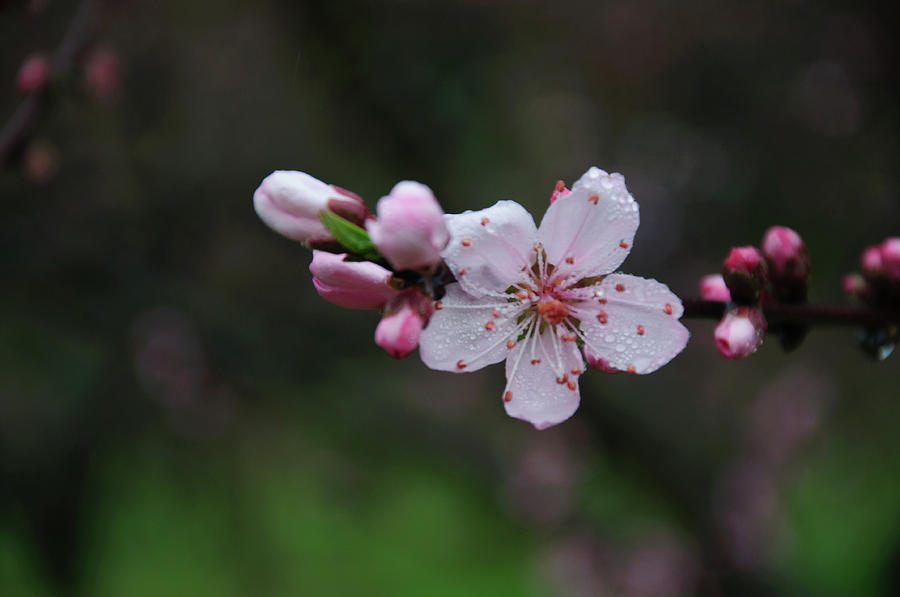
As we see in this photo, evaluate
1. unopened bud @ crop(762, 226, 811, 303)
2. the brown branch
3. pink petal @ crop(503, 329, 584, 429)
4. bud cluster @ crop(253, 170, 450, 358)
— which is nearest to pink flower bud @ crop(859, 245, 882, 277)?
unopened bud @ crop(762, 226, 811, 303)

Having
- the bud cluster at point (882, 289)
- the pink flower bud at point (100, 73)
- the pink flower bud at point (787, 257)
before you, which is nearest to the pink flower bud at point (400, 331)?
the pink flower bud at point (787, 257)

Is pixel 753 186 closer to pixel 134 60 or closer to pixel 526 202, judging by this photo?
pixel 526 202

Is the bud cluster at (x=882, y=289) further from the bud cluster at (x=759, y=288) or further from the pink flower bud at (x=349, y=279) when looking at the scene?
the pink flower bud at (x=349, y=279)

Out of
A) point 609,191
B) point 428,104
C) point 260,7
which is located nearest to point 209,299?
point 428,104

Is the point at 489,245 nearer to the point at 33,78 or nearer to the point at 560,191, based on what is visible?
the point at 560,191

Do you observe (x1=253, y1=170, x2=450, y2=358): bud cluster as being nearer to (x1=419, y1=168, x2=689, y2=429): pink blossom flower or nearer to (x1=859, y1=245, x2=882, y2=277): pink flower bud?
(x1=419, y1=168, x2=689, y2=429): pink blossom flower

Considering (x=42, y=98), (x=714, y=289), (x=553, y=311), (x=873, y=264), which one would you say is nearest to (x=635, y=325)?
(x=553, y=311)
